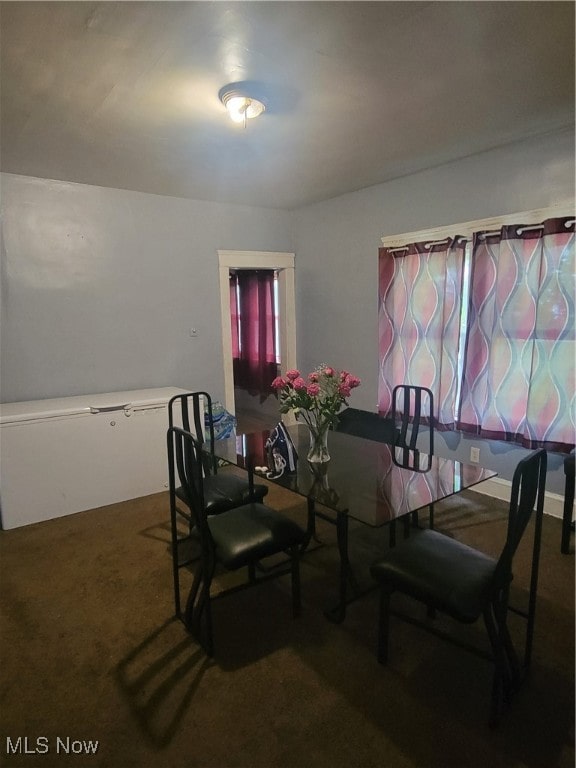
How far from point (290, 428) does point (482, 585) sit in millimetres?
1648

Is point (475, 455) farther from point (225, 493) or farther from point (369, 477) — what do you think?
point (225, 493)

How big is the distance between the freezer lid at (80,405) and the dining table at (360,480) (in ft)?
3.45

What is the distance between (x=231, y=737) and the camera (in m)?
1.50

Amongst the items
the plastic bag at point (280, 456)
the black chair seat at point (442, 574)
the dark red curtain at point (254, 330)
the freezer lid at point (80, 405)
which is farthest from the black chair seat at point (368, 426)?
the dark red curtain at point (254, 330)

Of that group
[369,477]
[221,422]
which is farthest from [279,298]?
[369,477]

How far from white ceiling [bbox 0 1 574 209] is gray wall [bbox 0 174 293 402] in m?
0.45

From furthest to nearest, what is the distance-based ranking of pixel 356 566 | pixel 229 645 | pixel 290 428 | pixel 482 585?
pixel 290 428 < pixel 356 566 < pixel 229 645 < pixel 482 585

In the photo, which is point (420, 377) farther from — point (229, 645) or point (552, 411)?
point (229, 645)

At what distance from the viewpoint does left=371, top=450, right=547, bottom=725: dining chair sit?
4.75 ft

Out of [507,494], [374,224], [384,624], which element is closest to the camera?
[384,624]

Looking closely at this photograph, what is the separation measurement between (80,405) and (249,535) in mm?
1951

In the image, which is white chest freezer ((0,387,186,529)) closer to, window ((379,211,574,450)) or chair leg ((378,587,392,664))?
window ((379,211,574,450))

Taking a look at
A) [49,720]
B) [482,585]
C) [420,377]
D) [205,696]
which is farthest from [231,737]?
[420,377]

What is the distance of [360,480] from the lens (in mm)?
2076
